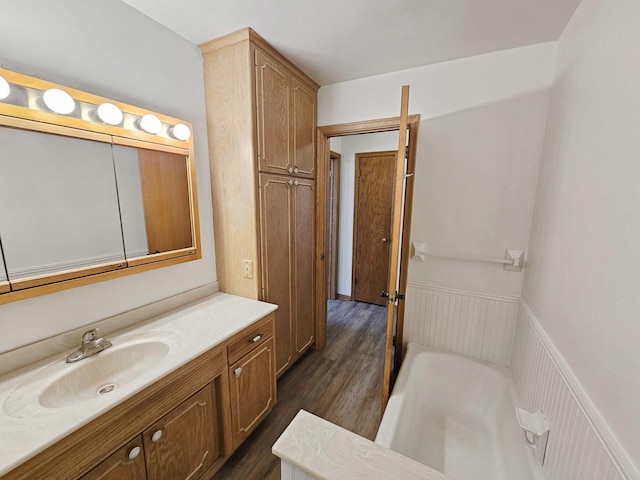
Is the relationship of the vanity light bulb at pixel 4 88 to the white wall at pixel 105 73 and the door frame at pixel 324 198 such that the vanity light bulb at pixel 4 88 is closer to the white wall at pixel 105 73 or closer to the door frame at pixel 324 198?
the white wall at pixel 105 73

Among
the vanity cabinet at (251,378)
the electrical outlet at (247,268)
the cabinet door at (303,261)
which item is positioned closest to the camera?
the vanity cabinet at (251,378)

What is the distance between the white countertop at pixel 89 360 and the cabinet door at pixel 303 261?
53cm

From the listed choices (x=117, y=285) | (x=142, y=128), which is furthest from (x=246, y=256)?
(x=142, y=128)

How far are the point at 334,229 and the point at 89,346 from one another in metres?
2.80

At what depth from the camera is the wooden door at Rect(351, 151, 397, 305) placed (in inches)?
130

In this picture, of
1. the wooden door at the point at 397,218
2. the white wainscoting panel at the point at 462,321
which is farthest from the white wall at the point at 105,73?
the white wainscoting panel at the point at 462,321

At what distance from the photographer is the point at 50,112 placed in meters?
1.02

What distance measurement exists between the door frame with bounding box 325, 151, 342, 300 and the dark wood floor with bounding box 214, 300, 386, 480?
0.80m

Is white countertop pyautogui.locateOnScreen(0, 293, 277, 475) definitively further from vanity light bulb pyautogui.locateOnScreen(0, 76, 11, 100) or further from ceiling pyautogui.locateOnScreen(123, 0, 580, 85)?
ceiling pyautogui.locateOnScreen(123, 0, 580, 85)

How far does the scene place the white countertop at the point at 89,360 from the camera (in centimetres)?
73

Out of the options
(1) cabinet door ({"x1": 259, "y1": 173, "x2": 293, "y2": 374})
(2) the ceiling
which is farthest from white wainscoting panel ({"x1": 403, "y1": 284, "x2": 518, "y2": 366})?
(2) the ceiling

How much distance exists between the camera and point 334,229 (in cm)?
358

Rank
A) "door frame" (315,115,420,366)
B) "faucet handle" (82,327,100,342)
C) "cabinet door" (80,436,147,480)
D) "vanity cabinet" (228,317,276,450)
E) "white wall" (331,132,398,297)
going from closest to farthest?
"cabinet door" (80,436,147,480), "faucet handle" (82,327,100,342), "vanity cabinet" (228,317,276,450), "door frame" (315,115,420,366), "white wall" (331,132,398,297)

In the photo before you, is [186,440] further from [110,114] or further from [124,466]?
[110,114]
